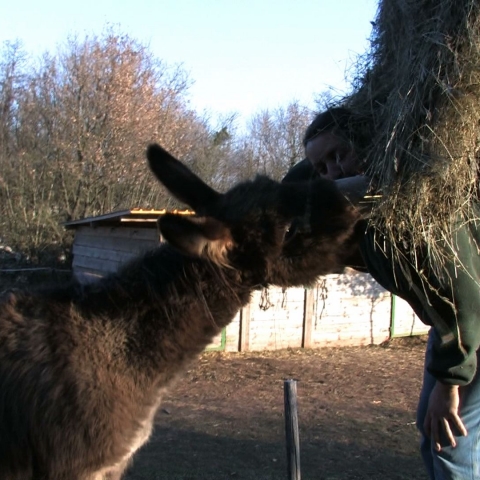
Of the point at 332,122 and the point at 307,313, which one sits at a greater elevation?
the point at 332,122

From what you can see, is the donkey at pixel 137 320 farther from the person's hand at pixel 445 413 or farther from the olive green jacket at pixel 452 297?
the person's hand at pixel 445 413

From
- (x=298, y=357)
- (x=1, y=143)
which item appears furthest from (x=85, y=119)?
(x=298, y=357)

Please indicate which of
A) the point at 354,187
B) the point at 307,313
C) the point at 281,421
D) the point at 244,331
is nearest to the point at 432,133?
the point at 354,187

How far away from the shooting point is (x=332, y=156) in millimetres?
3275

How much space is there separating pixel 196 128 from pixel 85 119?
4405mm

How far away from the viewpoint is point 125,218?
1282 cm

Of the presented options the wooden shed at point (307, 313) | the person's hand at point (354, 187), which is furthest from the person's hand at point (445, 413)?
the wooden shed at point (307, 313)

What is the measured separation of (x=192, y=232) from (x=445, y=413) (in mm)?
1432

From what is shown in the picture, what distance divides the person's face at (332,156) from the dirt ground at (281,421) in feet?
11.9

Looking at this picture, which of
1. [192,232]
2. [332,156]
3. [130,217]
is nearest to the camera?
[192,232]

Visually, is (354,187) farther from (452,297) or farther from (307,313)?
(307,313)

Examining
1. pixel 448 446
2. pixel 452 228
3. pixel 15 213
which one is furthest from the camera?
pixel 15 213

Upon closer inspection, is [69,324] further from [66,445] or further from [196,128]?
[196,128]

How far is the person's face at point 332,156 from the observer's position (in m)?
3.18
